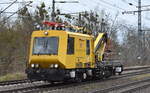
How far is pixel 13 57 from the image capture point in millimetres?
34531

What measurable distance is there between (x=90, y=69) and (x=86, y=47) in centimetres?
150

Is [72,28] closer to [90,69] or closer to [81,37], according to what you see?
[81,37]

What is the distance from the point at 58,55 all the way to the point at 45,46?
100cm

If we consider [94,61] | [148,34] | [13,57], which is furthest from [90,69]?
[148,34]

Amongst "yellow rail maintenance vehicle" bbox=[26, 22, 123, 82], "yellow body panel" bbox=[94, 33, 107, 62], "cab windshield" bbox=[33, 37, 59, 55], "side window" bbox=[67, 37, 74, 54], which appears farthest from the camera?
"yellow body panel" bbox=[94, 33, 107, 62]

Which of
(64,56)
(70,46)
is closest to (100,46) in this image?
(70,46)

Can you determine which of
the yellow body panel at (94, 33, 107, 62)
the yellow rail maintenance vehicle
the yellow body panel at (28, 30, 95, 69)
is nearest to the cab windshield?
the yellow rail maintenance vehicle

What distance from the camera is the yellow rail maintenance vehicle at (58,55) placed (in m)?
19.5

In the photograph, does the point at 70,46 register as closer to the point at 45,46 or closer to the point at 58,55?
the point at 58,55

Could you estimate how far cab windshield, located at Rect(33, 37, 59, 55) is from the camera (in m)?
19.9

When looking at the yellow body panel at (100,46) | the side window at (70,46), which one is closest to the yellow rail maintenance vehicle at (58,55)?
the side window at (70,46)

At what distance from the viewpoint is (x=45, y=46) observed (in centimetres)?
2009

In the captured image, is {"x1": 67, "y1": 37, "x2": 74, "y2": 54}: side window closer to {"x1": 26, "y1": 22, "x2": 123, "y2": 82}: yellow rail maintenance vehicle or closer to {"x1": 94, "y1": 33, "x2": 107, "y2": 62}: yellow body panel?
{"x1": 26, "y1": 22, "x2": 123, "y2": 82}: yellow rail maintenance vehicle

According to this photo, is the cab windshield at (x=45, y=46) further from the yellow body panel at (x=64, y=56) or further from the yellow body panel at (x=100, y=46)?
the yellow body panel at (x=100, y=46)
